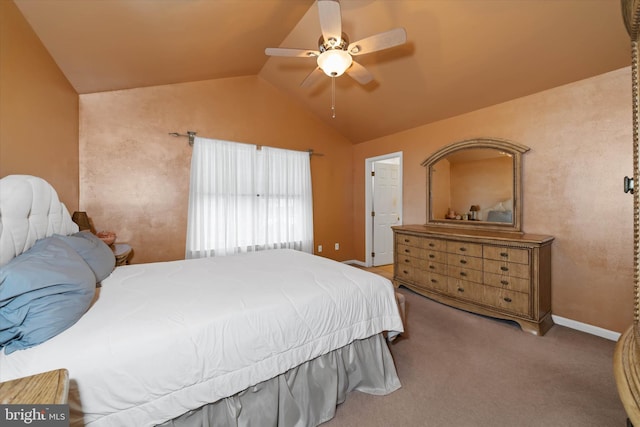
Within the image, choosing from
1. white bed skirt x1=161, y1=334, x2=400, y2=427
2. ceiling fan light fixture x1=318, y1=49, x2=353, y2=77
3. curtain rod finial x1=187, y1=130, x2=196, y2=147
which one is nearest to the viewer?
white bed skirt x1=161, y1=334, x2=400, y2=427

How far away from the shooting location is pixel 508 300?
261 cm

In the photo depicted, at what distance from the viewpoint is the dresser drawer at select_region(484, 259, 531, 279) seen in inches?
98.1

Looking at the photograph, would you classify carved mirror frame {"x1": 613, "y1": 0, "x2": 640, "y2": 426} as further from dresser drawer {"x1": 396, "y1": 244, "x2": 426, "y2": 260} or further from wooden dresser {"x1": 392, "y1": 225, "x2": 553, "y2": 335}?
dresser drawer {"x1": 396, "y1": 244, "x2": 426, "y2": 260}

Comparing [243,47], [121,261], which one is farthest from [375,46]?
[121,261]

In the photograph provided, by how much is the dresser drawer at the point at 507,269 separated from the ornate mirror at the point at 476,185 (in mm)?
574

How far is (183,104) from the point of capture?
3396 millimetres

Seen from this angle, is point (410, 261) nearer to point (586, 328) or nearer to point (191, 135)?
point (586, 328)

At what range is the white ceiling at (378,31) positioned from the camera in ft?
6.64

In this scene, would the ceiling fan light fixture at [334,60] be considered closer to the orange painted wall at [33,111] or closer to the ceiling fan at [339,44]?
the ceiling fan at [339,44]

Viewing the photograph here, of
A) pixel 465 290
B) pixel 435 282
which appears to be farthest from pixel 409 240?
pixel 465 290

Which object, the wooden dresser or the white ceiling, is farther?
the wooden dresser

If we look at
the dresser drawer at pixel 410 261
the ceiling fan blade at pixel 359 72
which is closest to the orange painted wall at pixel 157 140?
the ceiling fan blade at pixel 359 72

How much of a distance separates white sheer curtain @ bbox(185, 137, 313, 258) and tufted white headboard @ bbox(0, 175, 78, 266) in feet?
5.41

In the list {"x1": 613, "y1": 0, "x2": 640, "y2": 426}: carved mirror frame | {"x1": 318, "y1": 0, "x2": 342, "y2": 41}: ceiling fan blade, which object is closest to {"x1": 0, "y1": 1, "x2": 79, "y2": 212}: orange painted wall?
{"x1": 318, "y1": 0, "x2": 342, "y2": 41}: ceiling fan blade
